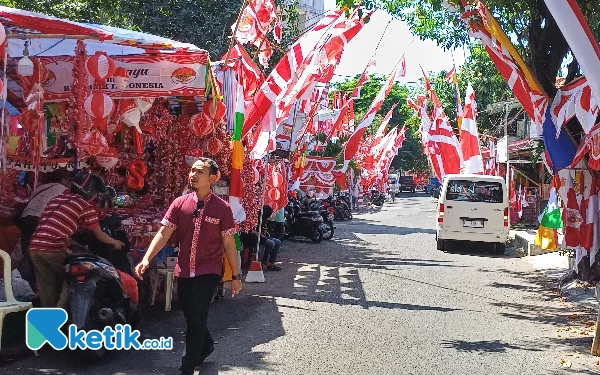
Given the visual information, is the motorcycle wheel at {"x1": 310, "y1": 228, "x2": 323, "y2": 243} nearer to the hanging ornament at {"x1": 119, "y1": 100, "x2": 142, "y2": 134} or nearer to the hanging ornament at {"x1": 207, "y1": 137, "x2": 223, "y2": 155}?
the hanging ornament at {"x1": 207, "y1": 137, "x2": 223, "y2": 155}

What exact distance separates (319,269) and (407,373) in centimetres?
815

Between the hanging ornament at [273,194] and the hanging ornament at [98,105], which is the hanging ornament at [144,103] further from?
the hanging ornament at [273,194]

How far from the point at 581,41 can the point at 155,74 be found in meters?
5.38

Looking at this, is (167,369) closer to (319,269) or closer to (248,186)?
(248,186)

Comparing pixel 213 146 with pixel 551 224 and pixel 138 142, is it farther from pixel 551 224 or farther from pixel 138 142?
pixel 551 224

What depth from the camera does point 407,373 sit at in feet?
22.4

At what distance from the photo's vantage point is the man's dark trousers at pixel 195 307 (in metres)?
6.20

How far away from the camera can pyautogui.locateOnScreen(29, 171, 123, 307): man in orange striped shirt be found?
700 centimetres

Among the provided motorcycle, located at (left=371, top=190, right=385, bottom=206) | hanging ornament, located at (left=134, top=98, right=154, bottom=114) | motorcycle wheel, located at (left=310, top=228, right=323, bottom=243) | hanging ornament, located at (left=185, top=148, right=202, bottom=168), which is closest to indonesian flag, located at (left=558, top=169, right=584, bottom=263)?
hanging ornament, located at (left=185, top=148, right=202, bottom=168)

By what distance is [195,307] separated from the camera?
20.4ft

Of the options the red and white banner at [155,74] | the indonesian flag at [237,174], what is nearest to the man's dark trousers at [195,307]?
the red and white banner at [155,74]

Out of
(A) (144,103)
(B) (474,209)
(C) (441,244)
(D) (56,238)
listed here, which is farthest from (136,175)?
(C) (441,244)

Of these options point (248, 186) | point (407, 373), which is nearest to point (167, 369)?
point (407, 373)

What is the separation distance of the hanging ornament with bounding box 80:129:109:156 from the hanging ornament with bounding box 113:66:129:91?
92 cm
